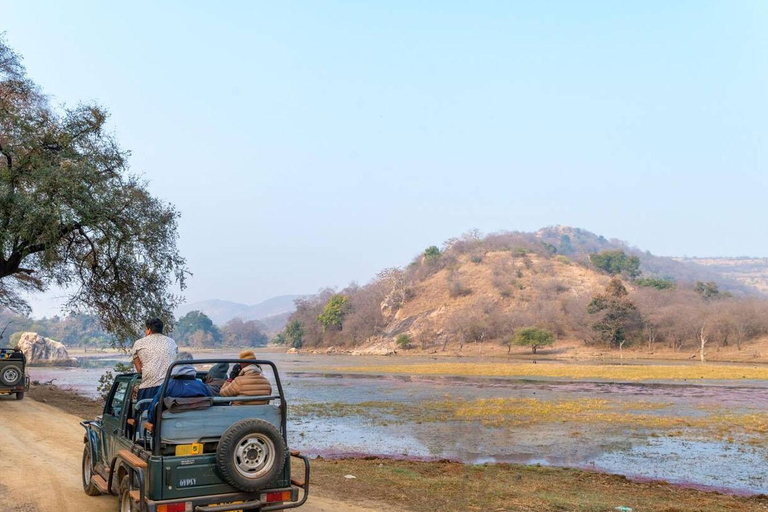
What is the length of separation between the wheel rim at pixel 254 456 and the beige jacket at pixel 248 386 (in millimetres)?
691

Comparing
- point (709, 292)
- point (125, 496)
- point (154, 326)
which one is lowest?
point (125, 496)

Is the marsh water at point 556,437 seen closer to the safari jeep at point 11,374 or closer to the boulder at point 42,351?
the safari jeep at point 11,374

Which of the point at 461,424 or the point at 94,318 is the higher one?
the point at 94,318

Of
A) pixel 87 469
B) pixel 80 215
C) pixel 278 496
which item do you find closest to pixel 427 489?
pixel 278 496

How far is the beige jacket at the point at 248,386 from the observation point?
7637mm

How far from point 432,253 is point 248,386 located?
529 feet

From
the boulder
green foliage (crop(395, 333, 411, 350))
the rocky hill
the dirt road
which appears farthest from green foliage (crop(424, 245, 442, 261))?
the dirt road

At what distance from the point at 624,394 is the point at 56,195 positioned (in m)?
28.8

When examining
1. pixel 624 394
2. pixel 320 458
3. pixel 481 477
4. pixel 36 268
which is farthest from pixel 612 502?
pixel 624 394

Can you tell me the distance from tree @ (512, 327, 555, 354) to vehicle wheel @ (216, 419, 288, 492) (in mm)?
89700

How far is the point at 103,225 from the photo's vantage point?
2103 cm

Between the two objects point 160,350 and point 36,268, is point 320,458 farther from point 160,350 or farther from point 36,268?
point 36,268

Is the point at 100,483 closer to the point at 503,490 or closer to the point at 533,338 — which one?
A: the point at 503,490

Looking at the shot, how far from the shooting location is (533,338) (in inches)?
3688
